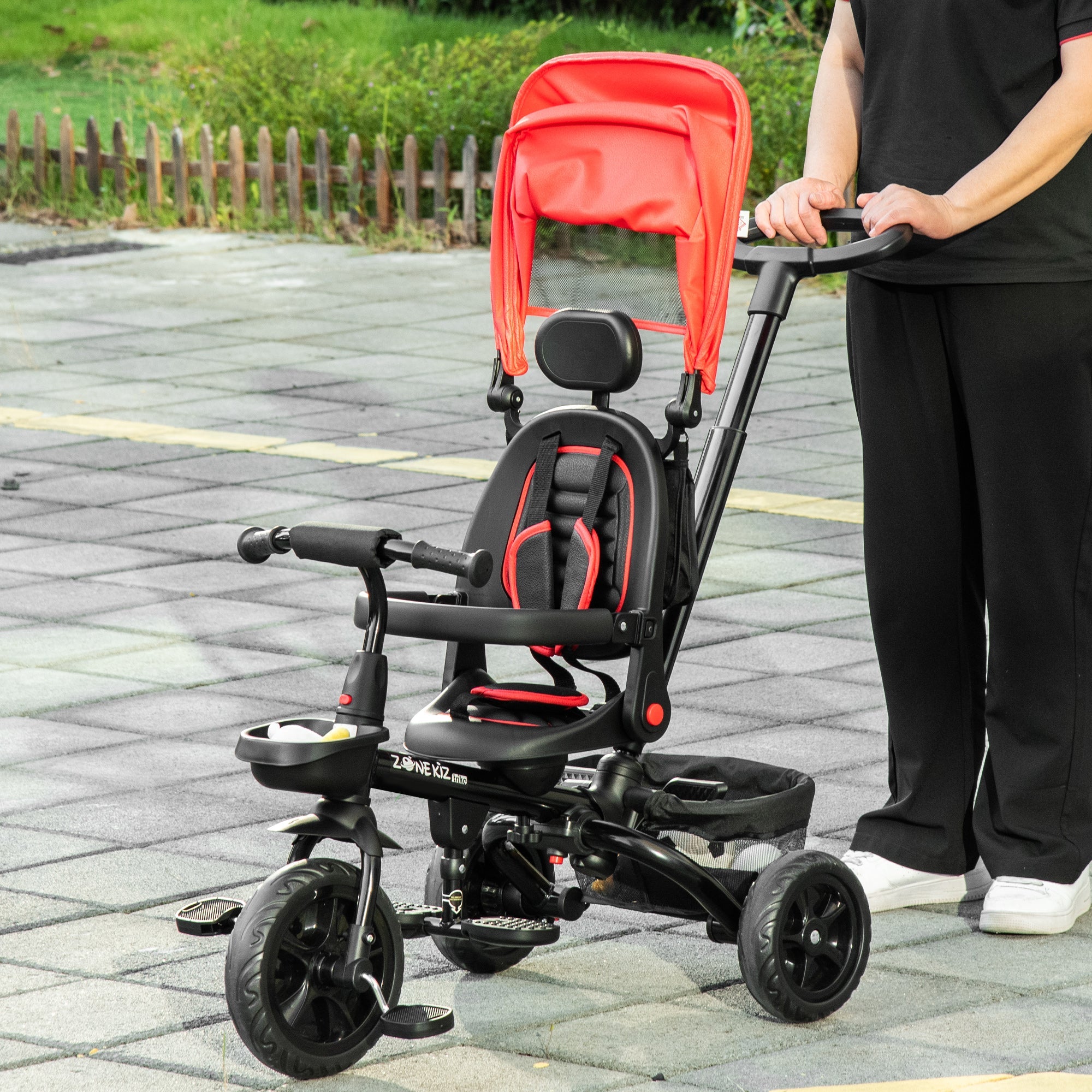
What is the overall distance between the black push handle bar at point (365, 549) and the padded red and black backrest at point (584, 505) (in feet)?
1.08

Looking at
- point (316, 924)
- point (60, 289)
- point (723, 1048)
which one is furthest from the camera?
point (60, 289)

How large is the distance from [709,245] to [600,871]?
103cm

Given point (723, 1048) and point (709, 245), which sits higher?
point (709, 245)

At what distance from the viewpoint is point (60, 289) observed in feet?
38.1

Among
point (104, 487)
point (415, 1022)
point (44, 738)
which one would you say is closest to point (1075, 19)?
point (415, 1022)

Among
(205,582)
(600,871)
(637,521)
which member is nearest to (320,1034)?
(600,871)

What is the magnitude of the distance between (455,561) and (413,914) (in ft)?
1.98

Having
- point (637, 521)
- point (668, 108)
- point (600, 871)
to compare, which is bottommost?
point (600, 871)

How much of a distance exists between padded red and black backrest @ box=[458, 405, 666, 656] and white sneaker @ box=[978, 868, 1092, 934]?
37.6 inches

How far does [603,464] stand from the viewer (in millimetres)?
3270

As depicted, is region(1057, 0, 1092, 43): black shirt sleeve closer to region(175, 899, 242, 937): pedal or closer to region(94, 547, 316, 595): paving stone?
region(175, 899, 242, 937): pedal

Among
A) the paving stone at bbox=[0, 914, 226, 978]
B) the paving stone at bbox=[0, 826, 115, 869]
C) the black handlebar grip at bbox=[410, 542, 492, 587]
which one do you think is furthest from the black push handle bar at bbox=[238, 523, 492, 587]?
the paving stone at bbox=[0, 826, 115, 869]

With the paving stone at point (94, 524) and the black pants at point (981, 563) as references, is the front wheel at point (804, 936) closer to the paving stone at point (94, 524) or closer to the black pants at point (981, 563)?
the black pants at point (981, 563)

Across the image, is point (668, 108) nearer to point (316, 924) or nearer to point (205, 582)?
point (316, 924)
